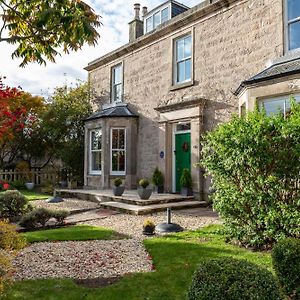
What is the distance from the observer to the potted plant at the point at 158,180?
43.9 ft

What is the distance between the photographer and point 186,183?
40.0 feet

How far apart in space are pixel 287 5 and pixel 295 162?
6164 millimetres

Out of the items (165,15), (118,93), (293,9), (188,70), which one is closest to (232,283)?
(293,9)

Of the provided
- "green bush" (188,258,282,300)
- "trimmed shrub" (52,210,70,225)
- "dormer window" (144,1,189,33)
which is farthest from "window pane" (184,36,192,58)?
"green bush" (188,258,282,300)

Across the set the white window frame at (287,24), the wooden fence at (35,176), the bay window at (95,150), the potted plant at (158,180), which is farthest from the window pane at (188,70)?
the wooden fence at (35,176)

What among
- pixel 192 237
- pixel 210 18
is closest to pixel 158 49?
pixel 210 18

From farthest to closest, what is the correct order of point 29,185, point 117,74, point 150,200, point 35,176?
1. point 35,176
2. point 29,185
3. point 117,74
4. point 150,200

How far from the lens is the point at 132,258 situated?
18.5ft

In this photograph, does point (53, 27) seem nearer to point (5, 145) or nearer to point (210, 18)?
point (210, 18)

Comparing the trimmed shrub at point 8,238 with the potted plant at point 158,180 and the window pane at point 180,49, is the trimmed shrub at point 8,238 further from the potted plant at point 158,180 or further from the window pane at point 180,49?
the window pane at point 180,49

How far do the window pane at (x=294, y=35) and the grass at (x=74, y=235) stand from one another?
711cm

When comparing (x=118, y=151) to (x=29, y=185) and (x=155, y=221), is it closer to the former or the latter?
(x=29, y=185)

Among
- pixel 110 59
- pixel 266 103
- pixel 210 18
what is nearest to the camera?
pixel 266 103

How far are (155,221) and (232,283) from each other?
6376 mm
